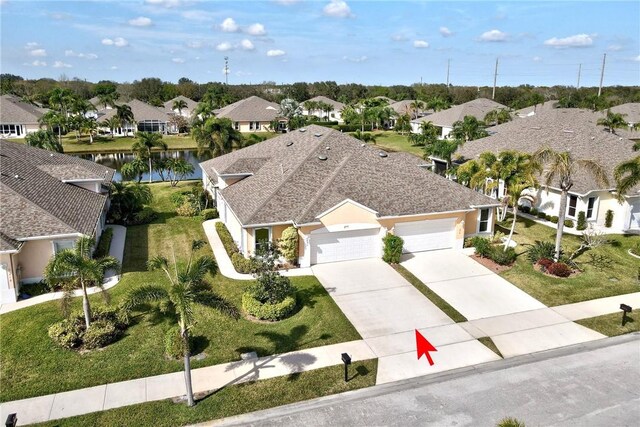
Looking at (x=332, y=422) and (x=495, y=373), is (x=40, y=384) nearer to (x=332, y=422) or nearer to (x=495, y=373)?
(x=332, y=422)

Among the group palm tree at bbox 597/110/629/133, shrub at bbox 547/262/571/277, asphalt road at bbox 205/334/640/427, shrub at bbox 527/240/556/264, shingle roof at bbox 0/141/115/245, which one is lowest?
asphalt road at bbox 205/334/640/427

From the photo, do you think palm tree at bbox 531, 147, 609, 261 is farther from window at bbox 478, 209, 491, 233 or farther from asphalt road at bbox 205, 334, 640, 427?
asphalt road at bbox 205, 334, 640, 427

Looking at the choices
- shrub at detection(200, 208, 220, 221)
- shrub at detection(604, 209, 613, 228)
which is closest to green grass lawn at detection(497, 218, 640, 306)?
shrub at detection(604, 209, 613, 228)

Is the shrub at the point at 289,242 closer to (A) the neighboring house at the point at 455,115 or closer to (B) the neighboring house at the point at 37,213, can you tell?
(B) the neighboring house at the point at 37,213

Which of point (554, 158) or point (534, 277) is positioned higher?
point (554, 158)

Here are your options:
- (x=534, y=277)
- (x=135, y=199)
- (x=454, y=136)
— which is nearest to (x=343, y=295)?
(x=534, y=277)

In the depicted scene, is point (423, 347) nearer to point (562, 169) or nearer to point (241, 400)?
point (241, 400)
